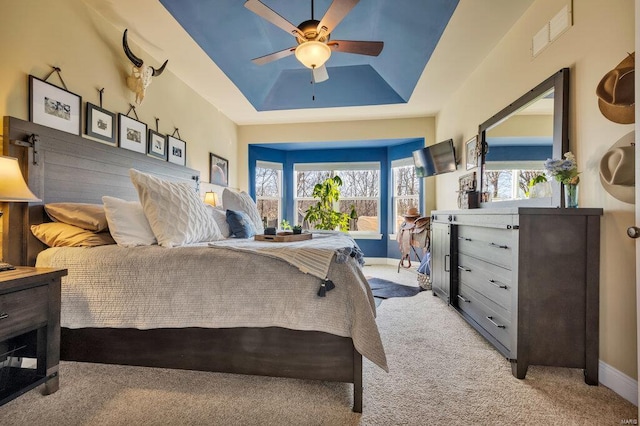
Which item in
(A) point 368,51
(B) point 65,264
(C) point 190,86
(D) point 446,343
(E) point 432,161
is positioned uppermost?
(C) point 190,86

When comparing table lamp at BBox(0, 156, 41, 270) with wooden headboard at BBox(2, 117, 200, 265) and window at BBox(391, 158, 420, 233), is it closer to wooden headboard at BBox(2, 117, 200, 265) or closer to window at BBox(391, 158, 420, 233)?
wooden headboard at BBox(2, 117, 200, 265)

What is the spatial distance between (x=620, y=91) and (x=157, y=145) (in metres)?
3.85

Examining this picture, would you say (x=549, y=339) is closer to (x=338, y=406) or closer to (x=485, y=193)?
(x=338, y=406)

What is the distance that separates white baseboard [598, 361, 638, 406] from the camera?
1.56 metres

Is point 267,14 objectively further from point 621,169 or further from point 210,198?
point 210,198

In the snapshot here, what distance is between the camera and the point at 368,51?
266 centimetres

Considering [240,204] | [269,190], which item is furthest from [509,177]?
[269,190]

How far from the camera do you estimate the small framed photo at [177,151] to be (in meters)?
3.64

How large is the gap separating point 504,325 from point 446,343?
474 mm

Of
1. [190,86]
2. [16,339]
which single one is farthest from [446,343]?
[190,86]

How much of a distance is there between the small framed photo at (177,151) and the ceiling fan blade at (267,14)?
6.55 feet

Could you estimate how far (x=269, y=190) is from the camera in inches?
250

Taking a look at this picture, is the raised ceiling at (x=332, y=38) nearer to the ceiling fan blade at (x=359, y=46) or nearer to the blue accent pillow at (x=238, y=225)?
the ceiling fan blade at (x=359, y=46)

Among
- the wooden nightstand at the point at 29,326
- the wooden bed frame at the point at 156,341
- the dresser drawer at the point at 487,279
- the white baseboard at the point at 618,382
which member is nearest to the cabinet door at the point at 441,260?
the dresser drawer at the point at 487,279
